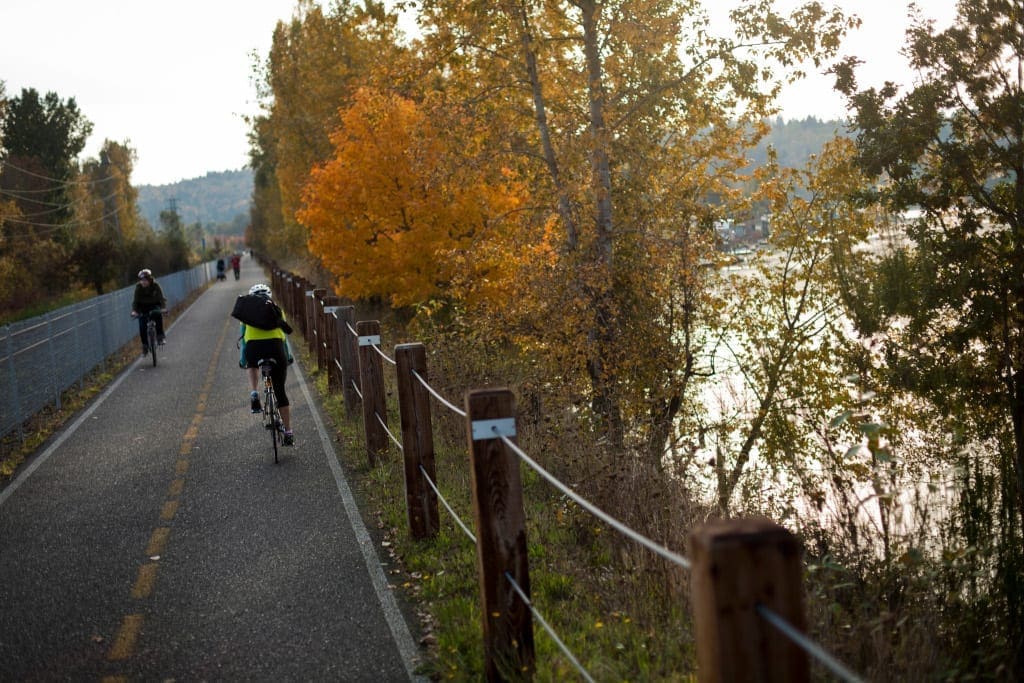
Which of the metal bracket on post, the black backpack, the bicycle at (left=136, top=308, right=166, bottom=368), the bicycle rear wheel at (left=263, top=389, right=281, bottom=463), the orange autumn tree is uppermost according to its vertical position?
the orange autumn tree

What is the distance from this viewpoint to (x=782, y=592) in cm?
228

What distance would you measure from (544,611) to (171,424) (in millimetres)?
9755

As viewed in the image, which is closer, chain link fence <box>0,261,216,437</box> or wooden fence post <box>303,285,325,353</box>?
chain link fence <box>0,261,216,437</box>

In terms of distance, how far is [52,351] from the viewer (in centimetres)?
1659

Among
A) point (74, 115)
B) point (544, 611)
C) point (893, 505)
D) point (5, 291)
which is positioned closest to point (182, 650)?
point (544, 611)

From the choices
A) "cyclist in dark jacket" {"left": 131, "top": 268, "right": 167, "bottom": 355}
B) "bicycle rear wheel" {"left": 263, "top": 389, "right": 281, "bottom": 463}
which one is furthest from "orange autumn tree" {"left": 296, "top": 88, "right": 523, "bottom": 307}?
"bicycle rear wheel" {"left": 263, "top": 389, "right": 281, "bottom": 463}

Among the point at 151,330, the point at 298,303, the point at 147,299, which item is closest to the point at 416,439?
the point at 147,299

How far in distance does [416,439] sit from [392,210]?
1438 cm

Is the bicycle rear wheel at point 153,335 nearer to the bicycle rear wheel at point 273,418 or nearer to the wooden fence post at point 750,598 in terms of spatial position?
the bicycle rear wheel at point 273,418

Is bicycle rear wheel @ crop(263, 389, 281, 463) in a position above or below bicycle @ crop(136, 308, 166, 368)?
below

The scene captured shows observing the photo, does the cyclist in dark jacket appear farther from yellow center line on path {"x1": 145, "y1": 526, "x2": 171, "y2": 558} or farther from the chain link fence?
yellow center line on path {"x1": 145, "y1": 526, "x2": 171, "y2": 558}

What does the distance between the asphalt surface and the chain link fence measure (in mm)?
1147

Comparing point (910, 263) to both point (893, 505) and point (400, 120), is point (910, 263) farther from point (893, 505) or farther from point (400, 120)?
point (893, 505)

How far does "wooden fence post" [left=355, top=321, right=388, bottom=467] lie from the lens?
33.2ft
